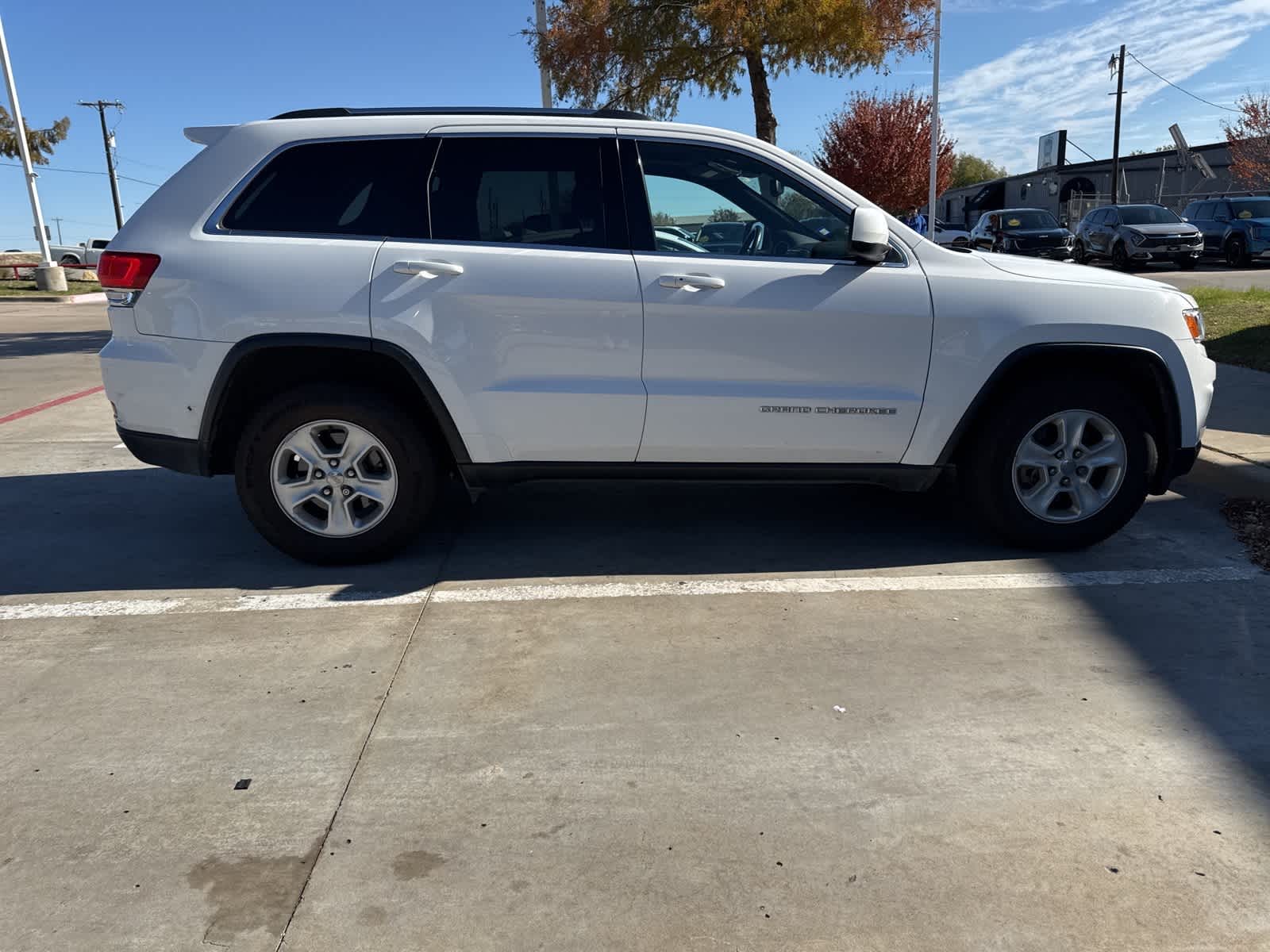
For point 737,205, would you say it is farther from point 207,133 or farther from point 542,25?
point 542,25

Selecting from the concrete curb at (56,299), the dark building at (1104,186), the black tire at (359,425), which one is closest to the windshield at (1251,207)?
the dark building at (1104,186)

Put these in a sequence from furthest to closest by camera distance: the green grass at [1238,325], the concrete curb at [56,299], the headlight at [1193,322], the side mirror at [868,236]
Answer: the concrete curb at [56,299]
the green grass at [1238,325]
the headlight at [1193,322]
the side mirror at [868,236]

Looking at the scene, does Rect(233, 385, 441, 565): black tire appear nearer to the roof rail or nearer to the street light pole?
the roof rail

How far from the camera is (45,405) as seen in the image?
8.96 m

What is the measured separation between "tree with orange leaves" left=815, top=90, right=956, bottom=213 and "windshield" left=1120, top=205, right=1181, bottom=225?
24.9 feet

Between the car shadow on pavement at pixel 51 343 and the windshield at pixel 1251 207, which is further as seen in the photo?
the windshield at pixel 1251 207

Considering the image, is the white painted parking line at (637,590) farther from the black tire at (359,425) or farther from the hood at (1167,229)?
the hood at (1167,229)

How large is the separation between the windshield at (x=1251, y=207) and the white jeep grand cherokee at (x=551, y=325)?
2365cm

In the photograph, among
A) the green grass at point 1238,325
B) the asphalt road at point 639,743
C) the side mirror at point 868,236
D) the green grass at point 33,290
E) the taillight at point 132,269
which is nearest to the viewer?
the asphalt road at point 639,743

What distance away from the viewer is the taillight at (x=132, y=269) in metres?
4.26

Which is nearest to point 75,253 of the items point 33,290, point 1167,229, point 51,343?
point 33,290

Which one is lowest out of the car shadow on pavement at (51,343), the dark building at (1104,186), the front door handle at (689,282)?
the car shadow on pavement at (51,343)

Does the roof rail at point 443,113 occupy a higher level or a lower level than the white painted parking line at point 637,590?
higher

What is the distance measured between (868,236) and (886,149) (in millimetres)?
28020
